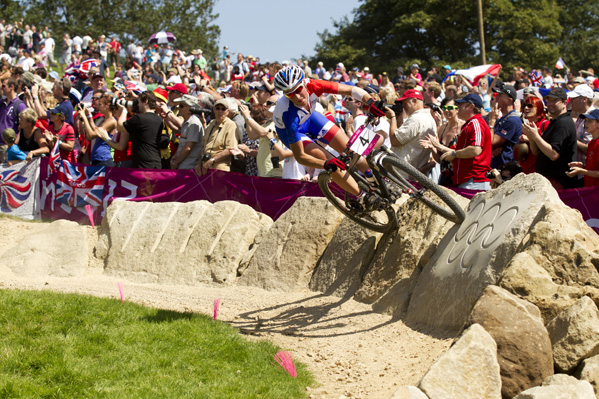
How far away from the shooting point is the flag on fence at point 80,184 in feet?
40.5

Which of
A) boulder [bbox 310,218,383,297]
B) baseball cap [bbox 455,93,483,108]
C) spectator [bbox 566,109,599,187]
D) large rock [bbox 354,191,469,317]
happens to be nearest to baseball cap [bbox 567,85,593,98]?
spectator [bbox 566,109,599,187]

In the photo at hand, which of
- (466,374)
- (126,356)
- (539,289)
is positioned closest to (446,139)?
(539,289)

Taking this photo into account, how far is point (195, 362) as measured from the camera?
6.16m

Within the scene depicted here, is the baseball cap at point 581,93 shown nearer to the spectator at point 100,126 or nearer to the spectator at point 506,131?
the spectator at point 506,131

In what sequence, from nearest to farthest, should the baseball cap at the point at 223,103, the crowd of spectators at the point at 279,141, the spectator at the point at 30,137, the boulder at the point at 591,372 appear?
the boulder at the point at 591,372
the crowd of spectators at the point at 279,141
the baseball cap at the point at 223,103
the spectator at the point at 30,137

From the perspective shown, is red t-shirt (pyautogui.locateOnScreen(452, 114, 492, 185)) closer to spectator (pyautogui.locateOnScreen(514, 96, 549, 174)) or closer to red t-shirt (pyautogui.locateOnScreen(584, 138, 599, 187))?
spectator (pyautogui.locateOnScreen(514, 96, 549, 174))

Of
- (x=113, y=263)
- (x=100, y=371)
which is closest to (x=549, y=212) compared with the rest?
(x=100, y=371)

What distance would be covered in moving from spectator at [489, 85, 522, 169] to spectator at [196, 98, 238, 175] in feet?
13.6

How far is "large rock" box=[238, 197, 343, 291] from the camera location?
8.85 m

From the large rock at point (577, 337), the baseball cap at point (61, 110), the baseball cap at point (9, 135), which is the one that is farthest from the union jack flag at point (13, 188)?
the large rock at point (577, 337)

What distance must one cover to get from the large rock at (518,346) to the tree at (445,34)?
3224 centimetres

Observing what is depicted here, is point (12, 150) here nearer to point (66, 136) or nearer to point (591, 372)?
point (66, 136)

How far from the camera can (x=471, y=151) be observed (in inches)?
338

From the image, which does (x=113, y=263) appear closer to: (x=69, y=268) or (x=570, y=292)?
(x=69, y=268)
